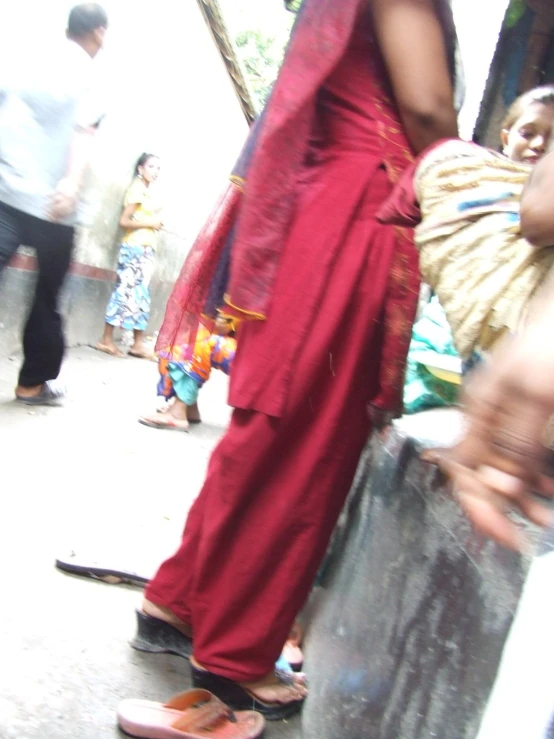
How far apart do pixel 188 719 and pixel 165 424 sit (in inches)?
119

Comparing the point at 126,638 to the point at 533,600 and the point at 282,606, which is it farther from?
the point at 533,600

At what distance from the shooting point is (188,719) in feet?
5.11

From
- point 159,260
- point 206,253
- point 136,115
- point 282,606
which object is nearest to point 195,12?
point 136,115

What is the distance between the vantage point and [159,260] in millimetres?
8586

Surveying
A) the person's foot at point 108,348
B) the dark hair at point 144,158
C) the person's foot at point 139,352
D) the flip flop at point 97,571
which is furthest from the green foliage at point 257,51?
the flip flop at point 97,571

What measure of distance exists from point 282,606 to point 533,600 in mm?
873

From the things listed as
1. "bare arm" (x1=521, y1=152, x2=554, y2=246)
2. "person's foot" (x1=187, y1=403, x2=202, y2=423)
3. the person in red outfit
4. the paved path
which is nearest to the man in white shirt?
the paved path

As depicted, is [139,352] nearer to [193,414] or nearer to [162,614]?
[193,414]

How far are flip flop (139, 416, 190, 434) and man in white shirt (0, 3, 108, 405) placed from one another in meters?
0.67

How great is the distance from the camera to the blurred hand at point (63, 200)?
367cm

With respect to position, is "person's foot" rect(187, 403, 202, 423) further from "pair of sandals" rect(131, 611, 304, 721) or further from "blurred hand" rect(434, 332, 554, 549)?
"blurred hand" rect(434, 332, 554, 549)

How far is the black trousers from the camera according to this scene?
3.61 m

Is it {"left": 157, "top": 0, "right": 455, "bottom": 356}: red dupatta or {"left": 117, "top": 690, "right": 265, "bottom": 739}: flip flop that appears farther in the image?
{"left": 117, "top": 690, "right": 265, "bottom": 739}: flip flop

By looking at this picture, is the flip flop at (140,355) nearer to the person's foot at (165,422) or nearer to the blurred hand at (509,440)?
the person's foot at (165,422)
